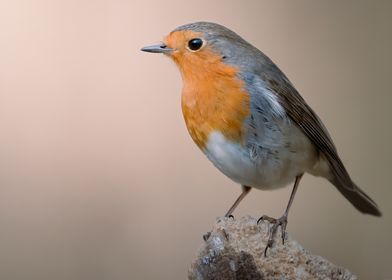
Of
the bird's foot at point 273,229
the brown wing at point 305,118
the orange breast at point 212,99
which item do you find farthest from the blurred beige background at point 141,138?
the bird's foot at point 273,229

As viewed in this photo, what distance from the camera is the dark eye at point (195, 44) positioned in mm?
2850

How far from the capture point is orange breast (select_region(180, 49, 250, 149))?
2664 millimetres

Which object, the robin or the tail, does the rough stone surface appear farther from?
the tail

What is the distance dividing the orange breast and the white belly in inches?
1.8

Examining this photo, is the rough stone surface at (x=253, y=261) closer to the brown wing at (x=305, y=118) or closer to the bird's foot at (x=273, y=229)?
the bird's foot at (x=273, y=229)

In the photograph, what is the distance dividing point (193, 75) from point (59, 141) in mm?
1525

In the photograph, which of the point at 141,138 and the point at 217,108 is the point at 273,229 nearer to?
the point at 217,108

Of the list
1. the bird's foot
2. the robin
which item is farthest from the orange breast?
the bird's foot

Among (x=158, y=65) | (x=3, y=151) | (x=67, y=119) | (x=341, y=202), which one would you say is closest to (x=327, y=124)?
(x=341, y=202)

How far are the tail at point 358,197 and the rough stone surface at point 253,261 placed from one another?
105cm

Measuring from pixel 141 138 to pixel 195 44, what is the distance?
1329 mm

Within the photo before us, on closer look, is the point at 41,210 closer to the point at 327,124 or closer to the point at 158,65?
the point at 158,65

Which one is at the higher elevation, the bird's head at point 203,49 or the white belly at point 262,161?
the bird's head at point 203,49

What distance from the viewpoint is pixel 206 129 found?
8.86 feet
